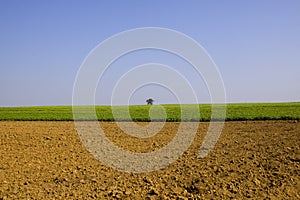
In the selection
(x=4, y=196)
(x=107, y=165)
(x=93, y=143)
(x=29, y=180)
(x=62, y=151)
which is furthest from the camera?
(x=93, y=143)

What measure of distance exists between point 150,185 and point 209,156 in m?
2.69

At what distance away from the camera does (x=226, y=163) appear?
9977mm

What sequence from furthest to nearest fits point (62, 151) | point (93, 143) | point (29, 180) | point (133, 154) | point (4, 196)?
point (93, 143) → point (62, 151) → point (133, 154) → point (29, 180) → point (4, 196)

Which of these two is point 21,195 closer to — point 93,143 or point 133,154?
point 133,154

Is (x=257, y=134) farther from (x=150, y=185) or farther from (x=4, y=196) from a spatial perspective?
(x=4, y=196)

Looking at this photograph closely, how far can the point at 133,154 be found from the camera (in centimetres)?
1175

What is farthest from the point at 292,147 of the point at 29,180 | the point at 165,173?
the point at 29,180

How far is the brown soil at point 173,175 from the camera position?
8336 millimetres

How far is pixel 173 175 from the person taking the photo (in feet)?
30.6

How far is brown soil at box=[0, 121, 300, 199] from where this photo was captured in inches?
328

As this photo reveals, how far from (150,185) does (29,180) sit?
123 inches

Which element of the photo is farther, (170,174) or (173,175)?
(170,174)

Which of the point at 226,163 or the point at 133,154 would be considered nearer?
the point at 226,163

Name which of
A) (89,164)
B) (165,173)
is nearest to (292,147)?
(165,173)
